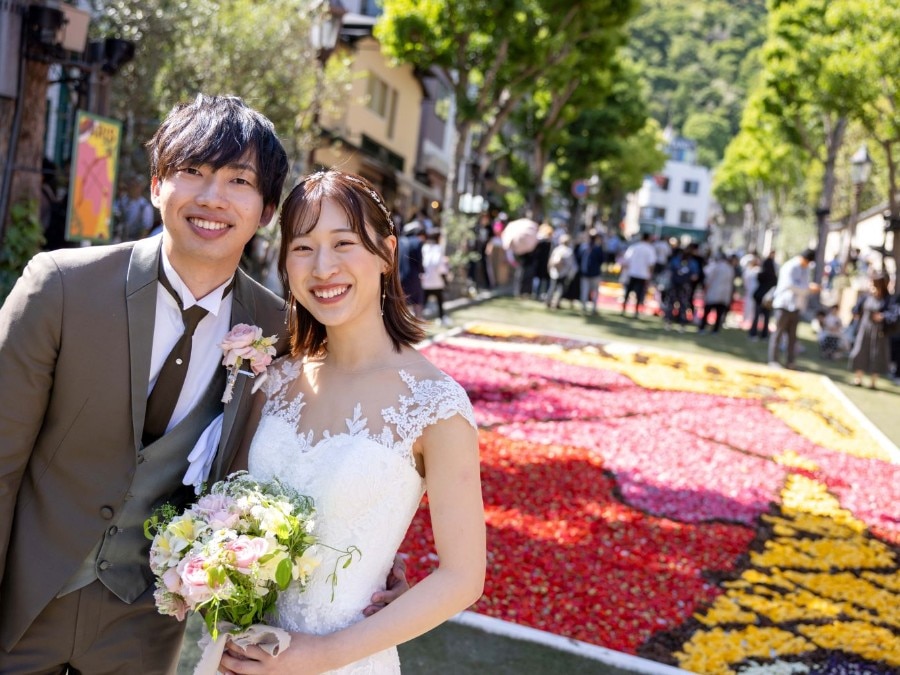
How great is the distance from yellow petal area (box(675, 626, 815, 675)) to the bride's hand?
11.0 ft

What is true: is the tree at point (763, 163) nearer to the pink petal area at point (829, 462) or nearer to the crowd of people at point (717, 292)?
the crowd of people at point (717, 292)

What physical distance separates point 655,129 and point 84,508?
73.3m

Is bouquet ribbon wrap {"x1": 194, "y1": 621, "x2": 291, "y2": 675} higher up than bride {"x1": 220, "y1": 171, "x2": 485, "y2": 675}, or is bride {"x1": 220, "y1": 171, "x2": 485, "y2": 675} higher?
bride {"x1": 220, "y1": 171, "x2": 485, "y2": 675}

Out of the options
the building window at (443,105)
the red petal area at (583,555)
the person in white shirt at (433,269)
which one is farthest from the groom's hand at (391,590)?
the building window at (443,105)

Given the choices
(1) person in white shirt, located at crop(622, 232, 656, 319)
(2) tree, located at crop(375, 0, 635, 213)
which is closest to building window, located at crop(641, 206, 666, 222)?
(2) tree, located at crop(375, 0, 635, 213)

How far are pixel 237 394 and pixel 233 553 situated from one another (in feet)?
1.98

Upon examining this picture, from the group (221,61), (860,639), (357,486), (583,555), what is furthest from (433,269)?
(357,486)

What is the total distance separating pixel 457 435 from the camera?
7.92 ft

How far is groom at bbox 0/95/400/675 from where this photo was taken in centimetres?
233

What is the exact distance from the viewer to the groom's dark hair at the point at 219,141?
7.98 ft

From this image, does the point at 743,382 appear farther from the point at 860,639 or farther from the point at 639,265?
the point at 860,639

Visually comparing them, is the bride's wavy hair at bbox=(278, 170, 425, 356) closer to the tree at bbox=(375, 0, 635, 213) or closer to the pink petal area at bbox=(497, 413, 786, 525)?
the pink petal area at bbox=(497, 413, 786, 525)

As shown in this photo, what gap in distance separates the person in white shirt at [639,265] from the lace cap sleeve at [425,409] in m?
19.7

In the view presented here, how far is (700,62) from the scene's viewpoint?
14375 cm
